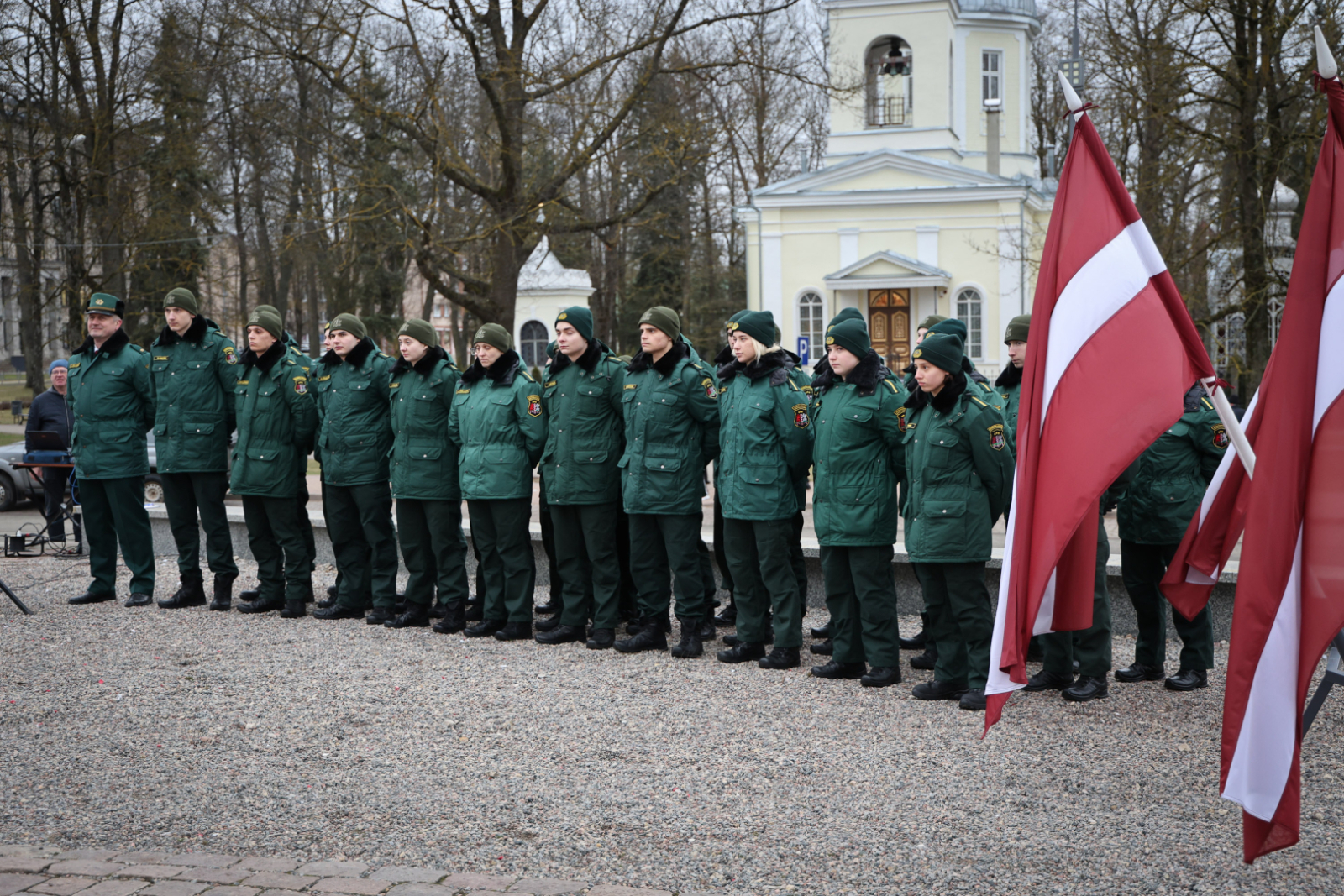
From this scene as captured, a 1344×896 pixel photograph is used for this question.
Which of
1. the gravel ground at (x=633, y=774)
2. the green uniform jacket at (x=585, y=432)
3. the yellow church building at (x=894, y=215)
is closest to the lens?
the gravel ground at (x=633, y=774)

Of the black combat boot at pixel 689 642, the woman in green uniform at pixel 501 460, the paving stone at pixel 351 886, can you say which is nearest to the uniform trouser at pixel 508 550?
the woman in green uniform at pixel 501 460

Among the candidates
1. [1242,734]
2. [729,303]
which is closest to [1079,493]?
[1242,734]

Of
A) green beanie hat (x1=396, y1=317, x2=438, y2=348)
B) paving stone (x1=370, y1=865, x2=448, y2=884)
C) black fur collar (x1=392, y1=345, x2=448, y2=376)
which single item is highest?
green beanie hat (x1=396, y1=317, x2=438, y2=348)

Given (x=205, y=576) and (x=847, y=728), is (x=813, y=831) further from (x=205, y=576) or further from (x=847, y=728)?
(x=205, y=576)

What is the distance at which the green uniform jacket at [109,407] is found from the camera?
9.56 metres

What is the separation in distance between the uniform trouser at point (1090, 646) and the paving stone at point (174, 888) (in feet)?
13.4

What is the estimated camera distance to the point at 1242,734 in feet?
11.2

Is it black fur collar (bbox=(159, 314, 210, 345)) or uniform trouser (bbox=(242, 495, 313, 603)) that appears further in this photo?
black fur collar (bbox=(159, 314, 210, 345))

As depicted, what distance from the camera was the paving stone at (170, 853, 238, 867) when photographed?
442 centimetres

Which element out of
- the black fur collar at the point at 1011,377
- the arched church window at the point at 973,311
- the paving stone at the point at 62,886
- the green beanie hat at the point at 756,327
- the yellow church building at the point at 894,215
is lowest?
the paving stone at the point at 62,886

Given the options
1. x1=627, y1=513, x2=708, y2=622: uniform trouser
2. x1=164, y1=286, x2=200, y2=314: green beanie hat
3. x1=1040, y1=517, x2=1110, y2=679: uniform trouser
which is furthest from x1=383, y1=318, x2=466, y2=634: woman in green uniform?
x1=1040, y1=517, x2=1110, y2=679: uniform trouser

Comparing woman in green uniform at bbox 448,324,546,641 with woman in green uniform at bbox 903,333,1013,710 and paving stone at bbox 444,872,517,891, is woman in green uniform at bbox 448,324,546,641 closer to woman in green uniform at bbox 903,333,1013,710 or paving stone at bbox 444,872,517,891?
woman in green uniform at bbox 903,333,1013,710

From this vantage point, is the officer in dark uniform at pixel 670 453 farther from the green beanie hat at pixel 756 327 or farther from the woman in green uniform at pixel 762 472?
the green beanie hat at pixel 756 327

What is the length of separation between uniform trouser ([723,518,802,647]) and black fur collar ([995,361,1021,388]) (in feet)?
4.62
